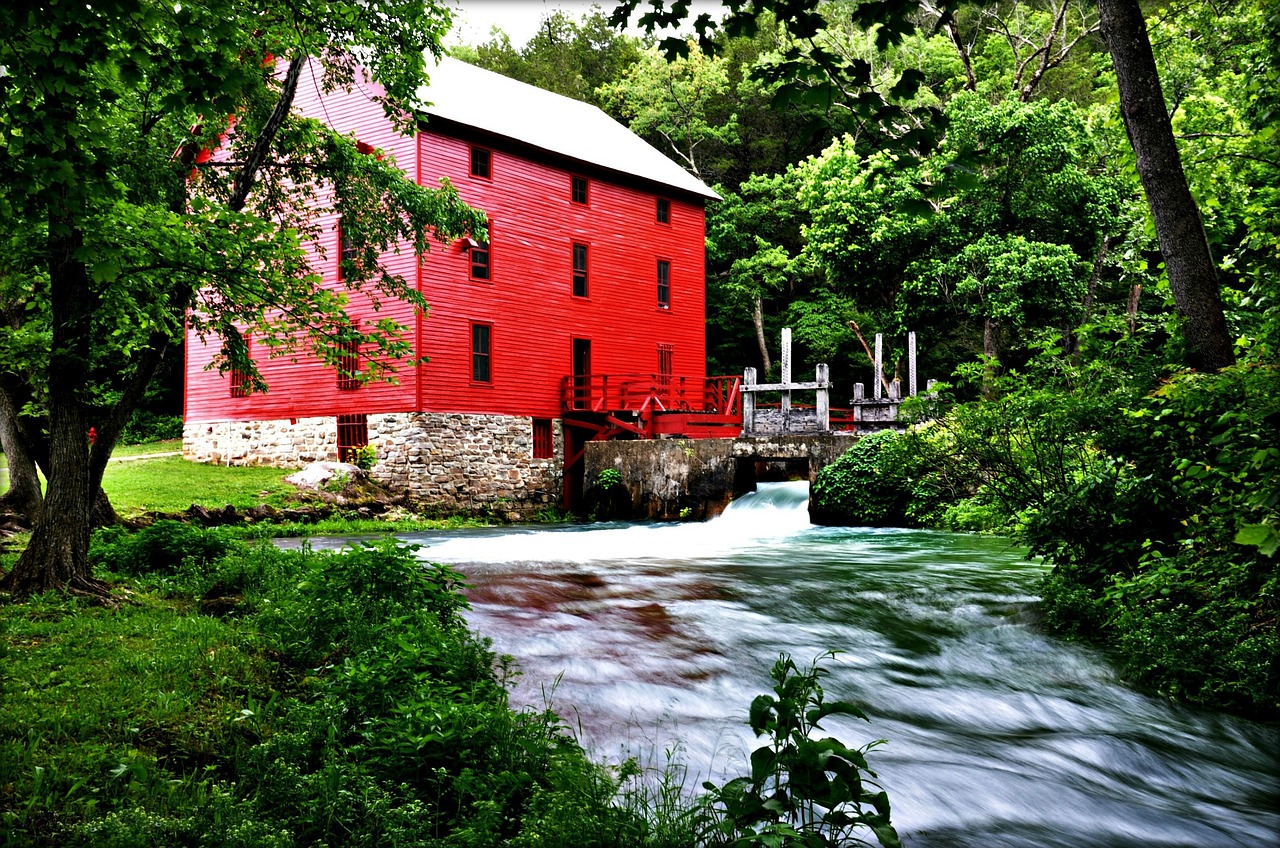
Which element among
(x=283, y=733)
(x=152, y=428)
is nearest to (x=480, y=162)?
(x=152, y=428)

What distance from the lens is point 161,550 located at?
29.7ft

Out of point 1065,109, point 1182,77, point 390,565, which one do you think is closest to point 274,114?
point 390,565

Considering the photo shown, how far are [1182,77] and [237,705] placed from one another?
62.8 feet

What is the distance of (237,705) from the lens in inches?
189

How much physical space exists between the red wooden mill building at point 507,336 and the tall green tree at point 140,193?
8.51m

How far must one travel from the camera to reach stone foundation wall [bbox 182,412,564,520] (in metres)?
21.1

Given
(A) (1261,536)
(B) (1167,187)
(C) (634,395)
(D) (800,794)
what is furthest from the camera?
(C) (634,395)

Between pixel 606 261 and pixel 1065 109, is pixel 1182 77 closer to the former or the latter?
pixel 1065 109

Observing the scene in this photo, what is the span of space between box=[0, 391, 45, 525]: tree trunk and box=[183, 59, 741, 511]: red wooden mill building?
370 inches

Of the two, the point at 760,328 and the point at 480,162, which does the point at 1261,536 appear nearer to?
the point at 480,162

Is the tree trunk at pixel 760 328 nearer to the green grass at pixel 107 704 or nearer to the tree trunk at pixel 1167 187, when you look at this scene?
the tree trunk at pixel 1167 187

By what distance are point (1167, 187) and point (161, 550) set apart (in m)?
9.21

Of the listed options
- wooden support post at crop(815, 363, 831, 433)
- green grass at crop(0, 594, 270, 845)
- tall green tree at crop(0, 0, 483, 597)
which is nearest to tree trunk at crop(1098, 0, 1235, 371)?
tall green tree at crop(0, 0, 483, 597)

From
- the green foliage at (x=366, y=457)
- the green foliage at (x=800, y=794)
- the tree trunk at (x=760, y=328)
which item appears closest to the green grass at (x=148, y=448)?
the green foliage at (x=366, y=457)
